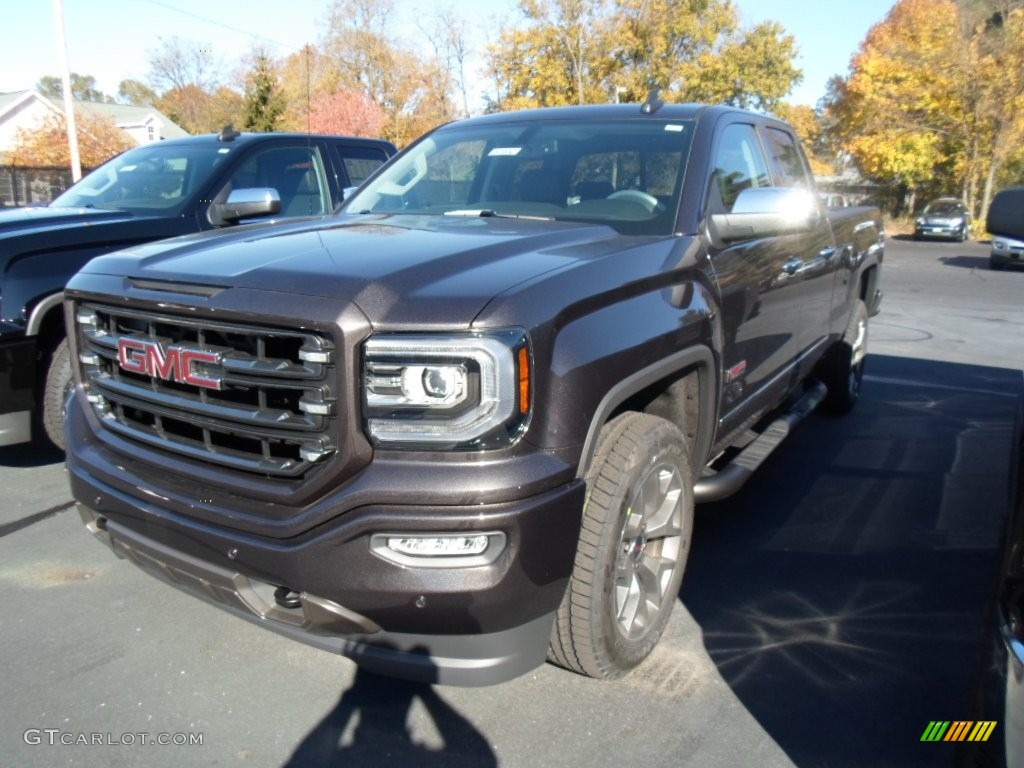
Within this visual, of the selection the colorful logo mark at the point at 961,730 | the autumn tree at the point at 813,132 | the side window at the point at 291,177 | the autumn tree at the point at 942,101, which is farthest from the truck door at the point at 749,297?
the autumn tree at the point at 813,132

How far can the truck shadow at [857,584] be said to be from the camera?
276 cm

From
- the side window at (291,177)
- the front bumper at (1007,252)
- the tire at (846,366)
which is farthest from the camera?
the front bumper at (1007,252)

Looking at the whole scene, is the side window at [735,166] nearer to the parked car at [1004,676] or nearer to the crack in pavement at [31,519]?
the parked car at [1004,676]

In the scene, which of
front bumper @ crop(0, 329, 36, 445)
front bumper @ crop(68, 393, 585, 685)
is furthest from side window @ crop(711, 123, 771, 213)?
front bumper @ crop(0, 329, 36, 445)

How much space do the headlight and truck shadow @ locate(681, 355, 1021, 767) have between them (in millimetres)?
1291

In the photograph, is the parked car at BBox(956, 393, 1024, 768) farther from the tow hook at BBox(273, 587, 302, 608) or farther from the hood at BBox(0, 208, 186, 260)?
the hood at BBox(0, 208, 186, 260)

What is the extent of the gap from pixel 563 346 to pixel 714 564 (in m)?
1.94

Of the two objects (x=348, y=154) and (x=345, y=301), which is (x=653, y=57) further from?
(x=345, y=301)

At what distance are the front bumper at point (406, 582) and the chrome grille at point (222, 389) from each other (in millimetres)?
206

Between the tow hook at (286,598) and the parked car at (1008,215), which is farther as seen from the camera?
the parked car at (1008,215)

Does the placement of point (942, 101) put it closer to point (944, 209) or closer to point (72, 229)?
point (944, 209)

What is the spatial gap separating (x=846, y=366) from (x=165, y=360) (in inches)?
194

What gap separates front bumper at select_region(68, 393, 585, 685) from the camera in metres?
2.16

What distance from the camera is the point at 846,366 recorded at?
6.07 m
